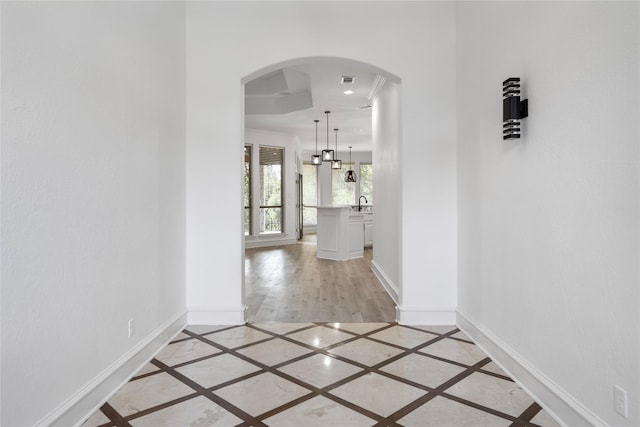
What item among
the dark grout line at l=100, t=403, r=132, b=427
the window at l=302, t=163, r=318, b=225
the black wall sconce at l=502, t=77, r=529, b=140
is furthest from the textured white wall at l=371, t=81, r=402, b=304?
the window at l=302, t=163, r=318, b=225

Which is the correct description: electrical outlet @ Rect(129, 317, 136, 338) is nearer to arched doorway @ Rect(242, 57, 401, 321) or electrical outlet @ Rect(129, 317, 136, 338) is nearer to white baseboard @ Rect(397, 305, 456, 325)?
arched doorway @ Rect(242, 57, 401, 321)

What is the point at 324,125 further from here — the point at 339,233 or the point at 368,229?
the point at 339,233

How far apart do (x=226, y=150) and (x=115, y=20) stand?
4.67 feet

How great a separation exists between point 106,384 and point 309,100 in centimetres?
602

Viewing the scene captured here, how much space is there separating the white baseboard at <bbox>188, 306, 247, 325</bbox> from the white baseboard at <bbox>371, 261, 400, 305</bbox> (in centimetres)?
156

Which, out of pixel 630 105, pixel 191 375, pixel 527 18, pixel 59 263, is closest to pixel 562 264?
pixel 630 105

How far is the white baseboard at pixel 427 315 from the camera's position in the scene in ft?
11.5

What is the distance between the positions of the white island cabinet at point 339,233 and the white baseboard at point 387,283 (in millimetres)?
1265

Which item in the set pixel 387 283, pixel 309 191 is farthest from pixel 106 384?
pixel 309 191

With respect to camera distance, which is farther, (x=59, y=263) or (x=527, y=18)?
(x=527, y=18)

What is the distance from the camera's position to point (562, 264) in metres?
1.93

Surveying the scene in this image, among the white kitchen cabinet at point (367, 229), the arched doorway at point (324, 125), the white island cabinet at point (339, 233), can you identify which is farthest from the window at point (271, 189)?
the white island cabinet at point (339, 233)

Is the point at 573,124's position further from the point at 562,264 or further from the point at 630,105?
the point at 562,264

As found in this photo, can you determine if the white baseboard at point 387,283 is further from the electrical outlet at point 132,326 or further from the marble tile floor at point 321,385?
the electrical outlet at point 132,326
